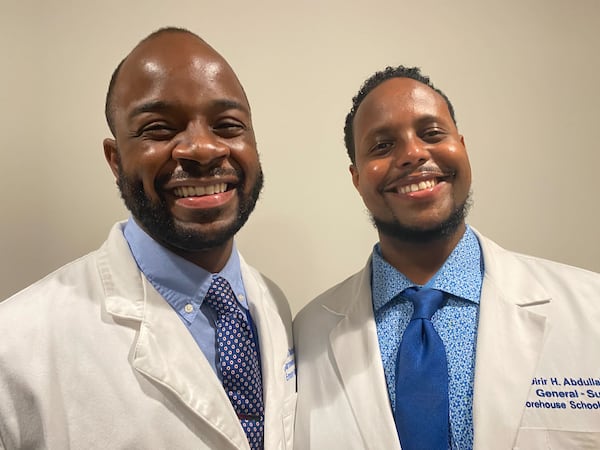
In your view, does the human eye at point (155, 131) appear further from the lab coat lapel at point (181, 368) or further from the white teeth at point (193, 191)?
the lab coat lapel at point (181, 368)

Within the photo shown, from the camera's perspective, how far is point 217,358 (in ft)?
3.39

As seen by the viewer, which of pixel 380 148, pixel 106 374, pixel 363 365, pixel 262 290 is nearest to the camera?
pixel 106 374

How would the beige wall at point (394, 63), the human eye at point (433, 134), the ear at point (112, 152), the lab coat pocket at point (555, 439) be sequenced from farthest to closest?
the beige wall at point (394, 63) → the human eye at point (433, 134) → the ear at point (112, 152) → the lab coat pocket at point (555, 439)

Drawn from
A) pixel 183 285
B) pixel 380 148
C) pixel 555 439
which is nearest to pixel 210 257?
pixel 183 285

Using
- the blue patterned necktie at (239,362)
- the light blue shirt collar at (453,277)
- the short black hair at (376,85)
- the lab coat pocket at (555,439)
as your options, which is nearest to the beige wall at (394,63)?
the short black hair at (376,85)

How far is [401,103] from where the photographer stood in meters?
1.20

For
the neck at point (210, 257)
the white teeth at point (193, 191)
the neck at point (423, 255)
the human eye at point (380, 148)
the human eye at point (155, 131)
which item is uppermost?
the human eye at point (155, 131)

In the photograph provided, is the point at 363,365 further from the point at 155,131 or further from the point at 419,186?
the point at 155,131

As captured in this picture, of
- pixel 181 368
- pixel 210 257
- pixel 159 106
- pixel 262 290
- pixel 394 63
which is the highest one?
pixel 394 63

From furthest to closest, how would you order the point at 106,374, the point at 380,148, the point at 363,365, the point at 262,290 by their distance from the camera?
the point at 262,290, the point at 380,148, the point at 363,365, the point at 106,374

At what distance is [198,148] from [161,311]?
38 cm

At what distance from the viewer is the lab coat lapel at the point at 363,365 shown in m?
1.02

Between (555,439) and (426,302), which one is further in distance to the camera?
(426,302)

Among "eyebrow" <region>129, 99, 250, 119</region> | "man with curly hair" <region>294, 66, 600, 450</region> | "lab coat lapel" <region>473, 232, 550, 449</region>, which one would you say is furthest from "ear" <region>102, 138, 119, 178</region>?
"lab coat lapel" <region>473, 232, 550, 449</region>
